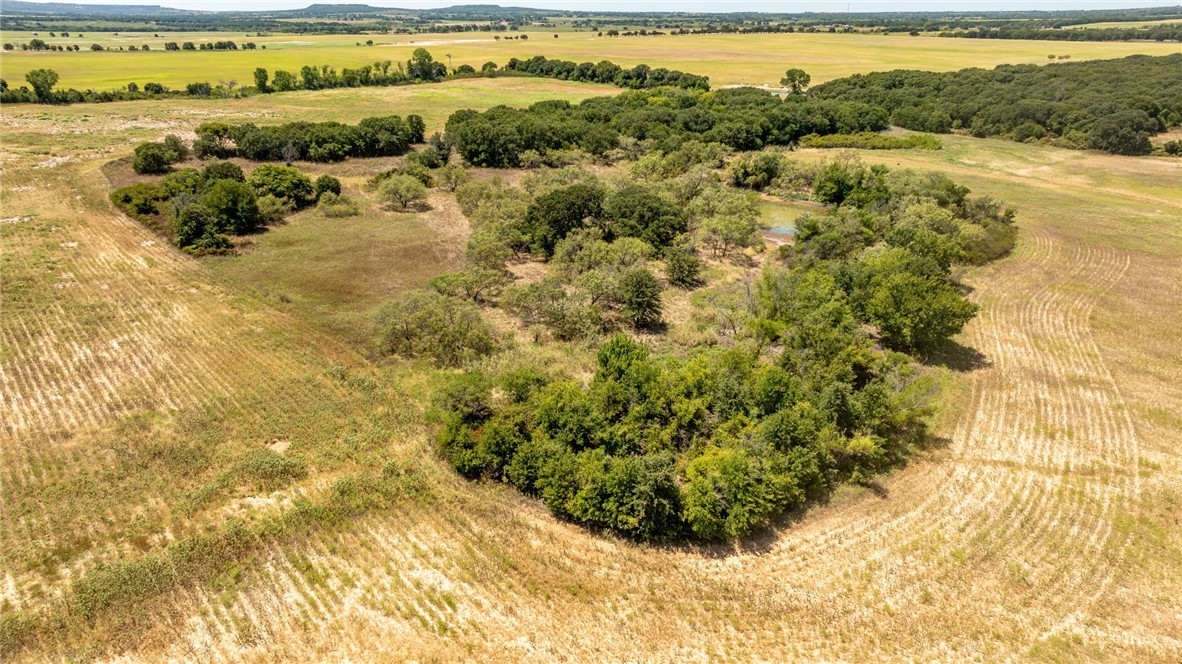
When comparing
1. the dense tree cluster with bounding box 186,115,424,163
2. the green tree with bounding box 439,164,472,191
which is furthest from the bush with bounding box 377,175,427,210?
the dense tree cluster with bounding box 186,115,424,163

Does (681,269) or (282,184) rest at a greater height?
(282,184)

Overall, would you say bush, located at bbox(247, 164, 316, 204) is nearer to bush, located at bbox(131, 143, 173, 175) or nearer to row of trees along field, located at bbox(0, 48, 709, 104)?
bush, located at bbox(131, 143, 173, 175)

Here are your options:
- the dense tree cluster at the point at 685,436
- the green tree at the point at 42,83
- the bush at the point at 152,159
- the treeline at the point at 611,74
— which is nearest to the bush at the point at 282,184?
the bush at the point at 152,159

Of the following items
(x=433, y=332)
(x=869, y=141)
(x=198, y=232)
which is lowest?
(x=433, y=332)

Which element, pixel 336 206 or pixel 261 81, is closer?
pixel 336 206

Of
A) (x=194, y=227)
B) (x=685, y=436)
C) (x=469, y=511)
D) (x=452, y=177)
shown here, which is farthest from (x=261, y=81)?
(x=685, y=436)

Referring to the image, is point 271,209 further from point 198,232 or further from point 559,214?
point 559,214
